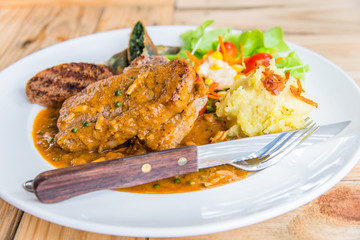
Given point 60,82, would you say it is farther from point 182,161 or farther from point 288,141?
point 288,141

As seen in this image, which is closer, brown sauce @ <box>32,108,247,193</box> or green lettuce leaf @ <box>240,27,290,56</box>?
brown sauce @ <box>32,108,247,193</box>

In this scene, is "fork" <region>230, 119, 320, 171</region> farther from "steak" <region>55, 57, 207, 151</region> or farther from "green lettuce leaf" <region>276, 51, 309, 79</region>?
"green lettuce leaf" <region>276, 51, 309, 79</region>

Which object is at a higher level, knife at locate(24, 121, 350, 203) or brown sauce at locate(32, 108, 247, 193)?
knife at locate(24, 121, 350, 203)

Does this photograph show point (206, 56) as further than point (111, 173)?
Yes

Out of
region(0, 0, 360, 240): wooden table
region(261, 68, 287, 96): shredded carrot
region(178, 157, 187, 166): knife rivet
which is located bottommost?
region(0, 0, 360, 240): wooden table

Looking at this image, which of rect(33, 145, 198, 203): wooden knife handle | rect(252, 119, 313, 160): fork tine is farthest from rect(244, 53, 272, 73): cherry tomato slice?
rect(33, 145, 198, 203): wooden knife handle

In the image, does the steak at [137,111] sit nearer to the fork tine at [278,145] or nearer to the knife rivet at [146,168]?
the knife rivet at [146,168]

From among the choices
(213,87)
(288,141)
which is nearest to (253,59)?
(213,87)
